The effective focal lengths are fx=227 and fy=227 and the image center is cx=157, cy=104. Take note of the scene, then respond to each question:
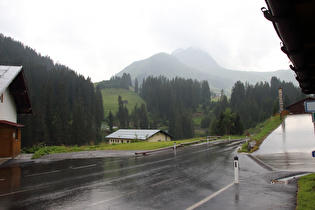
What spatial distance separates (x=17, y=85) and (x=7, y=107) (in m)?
2.37

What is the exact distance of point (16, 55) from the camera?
17775 cm

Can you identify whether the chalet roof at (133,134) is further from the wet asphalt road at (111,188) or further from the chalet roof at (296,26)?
the chalet roof at (296,26)

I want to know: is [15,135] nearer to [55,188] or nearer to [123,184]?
[55,188]

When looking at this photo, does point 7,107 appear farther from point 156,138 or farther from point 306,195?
point 156,138

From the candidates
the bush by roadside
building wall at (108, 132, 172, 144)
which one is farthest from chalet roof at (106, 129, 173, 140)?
the bush by roadside

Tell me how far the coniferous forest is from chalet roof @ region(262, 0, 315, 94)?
6346 cm

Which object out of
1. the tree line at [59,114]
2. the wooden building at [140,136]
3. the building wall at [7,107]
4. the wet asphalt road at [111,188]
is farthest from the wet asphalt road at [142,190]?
the tree line at [59,114]

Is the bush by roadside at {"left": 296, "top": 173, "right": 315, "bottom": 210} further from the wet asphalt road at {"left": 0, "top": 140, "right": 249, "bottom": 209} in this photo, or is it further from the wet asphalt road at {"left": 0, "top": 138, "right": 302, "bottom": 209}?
the wet asphalt road at {"left": 0, "top": 140, "right": 249, "bottom": 209}

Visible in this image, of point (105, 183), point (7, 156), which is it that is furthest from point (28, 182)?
point (7, 156)

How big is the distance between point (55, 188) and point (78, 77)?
154 metres

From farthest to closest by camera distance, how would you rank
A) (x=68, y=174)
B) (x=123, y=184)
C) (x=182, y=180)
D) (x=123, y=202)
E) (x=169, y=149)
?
(x=169, y=149) → (x=68, y=174) → (x=182, y=180) → (x=123, y=184) → (x=123, y=202)

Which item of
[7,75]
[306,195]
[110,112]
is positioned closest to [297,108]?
[306,195]

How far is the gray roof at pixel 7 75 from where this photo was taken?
1721 centimetres

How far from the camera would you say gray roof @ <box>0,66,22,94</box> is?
17214 millimetres
